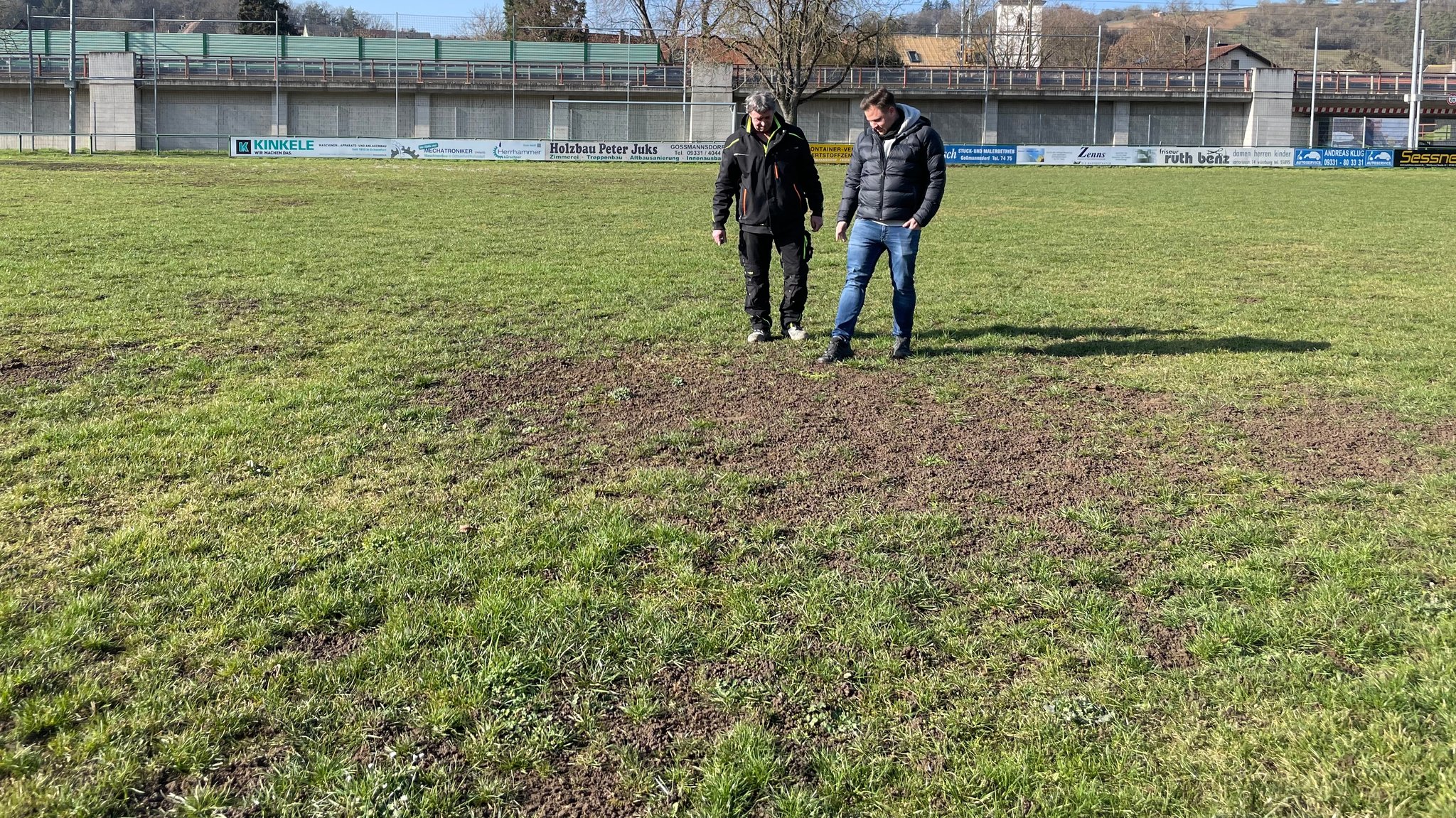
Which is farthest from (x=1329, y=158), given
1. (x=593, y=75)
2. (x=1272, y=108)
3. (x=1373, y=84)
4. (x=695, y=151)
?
(x=593, y=75)

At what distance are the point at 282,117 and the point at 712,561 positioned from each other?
52432 millimetres

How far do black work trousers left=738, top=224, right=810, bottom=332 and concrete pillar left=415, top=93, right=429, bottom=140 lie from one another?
46188 mm

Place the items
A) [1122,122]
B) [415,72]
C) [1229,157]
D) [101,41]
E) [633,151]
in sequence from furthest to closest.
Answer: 1. [101,41]
2. [1122,122]
3. [415,72]
4. [1229,157]
5. [633,151]

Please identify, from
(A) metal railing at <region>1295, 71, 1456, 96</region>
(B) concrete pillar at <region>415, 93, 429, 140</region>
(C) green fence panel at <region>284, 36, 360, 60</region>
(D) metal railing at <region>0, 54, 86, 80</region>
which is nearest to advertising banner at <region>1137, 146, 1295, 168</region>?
(A) metal railing at <region>1295, 71, 1456, 96</region>

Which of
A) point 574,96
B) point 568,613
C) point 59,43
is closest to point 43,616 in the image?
point 568,613

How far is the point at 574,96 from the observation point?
167 feet

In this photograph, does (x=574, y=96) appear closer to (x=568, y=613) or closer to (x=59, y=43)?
(x=59, y=43)

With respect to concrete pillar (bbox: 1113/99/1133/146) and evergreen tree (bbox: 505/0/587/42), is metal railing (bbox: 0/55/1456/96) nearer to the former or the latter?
concrete pillar (bbox: 1113/99/1133/146)

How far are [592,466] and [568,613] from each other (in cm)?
171

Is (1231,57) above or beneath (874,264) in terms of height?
above

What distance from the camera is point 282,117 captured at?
5038cm

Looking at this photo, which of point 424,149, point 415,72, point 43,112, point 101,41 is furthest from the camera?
point 101,41

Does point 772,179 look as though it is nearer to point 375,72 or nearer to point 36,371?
point 36,371

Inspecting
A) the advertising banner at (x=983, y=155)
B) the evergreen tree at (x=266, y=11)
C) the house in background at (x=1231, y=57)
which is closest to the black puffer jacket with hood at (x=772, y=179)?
the advertising banner at (x=983, y=155)
